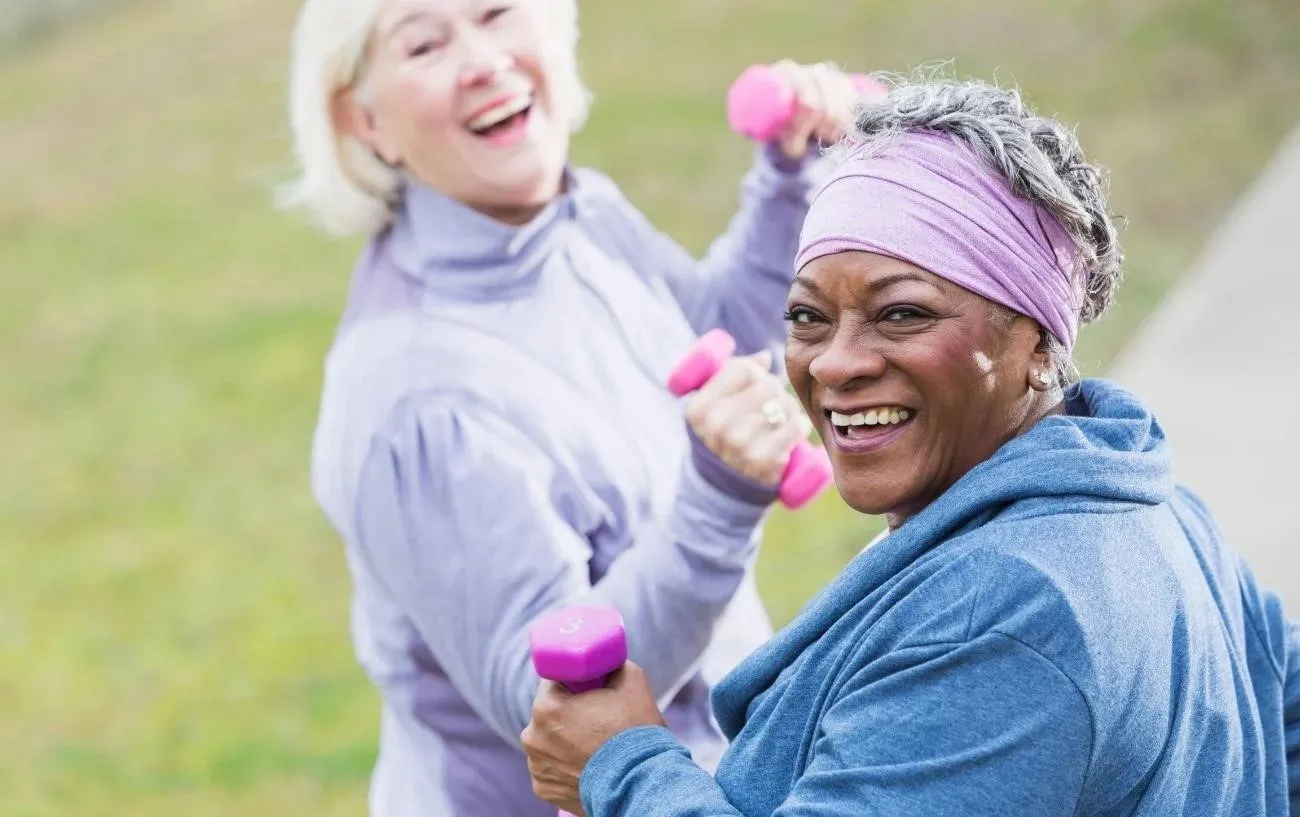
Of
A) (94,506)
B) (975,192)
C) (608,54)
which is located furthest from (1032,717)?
(608,54)

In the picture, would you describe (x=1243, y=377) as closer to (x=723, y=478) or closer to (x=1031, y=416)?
(x=723, y=478)

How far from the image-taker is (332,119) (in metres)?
2.57

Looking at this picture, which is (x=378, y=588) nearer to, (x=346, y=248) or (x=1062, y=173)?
(x=1062, y=173)

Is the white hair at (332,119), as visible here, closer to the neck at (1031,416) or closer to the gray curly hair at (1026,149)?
the gray curly hair at (1026,149)

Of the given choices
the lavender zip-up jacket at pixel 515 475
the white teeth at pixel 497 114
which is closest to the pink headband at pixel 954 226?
the lavender zip-up jacket at pixel 515 475

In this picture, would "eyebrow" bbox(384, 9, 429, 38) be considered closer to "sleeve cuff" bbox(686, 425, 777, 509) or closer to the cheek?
the cheek

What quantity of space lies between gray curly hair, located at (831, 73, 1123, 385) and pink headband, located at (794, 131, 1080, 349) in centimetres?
1

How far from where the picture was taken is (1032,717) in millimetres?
1588

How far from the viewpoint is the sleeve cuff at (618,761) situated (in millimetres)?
1849

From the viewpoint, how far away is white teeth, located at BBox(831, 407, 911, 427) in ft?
6.05

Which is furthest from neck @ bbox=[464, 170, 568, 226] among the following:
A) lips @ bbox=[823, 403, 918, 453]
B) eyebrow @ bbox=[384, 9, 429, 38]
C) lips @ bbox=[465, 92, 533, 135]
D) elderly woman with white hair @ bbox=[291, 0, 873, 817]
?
→ lips @ bbox=[823, 403, 918, 453]

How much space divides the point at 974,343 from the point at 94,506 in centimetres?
565

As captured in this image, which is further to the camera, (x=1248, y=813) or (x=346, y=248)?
(x=346, y=248)

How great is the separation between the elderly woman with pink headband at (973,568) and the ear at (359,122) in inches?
32.9
